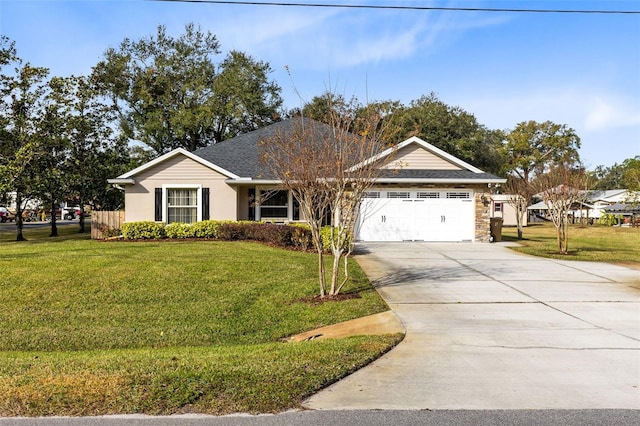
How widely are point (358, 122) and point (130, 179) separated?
1293cm

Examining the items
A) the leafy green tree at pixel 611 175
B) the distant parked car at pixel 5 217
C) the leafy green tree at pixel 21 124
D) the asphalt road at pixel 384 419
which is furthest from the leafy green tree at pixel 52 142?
the leafy green tree at pixel 611 175

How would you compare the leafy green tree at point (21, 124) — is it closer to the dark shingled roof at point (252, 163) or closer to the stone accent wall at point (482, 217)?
the dark shingled roof at point (252, 163)

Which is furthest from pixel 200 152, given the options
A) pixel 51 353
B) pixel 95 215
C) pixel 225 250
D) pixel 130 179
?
pixel 51 353

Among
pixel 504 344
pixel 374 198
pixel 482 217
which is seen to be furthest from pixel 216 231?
pixel 504 344

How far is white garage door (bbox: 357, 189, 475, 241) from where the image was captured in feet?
61.8

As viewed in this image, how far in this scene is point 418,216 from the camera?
18938 mm

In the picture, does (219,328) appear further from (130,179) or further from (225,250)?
(130,179)

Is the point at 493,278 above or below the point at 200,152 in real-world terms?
below

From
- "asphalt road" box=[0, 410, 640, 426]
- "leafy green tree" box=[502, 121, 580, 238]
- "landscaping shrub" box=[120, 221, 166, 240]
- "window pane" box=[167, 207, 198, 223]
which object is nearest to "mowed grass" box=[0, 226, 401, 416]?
"asphalt road" box=[0, 410, 640, 426]

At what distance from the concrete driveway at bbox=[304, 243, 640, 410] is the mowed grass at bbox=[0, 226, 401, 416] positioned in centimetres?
46

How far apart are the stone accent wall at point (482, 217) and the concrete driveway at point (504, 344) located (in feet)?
23.0

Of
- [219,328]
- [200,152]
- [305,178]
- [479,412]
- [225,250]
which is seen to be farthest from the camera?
[200,152]

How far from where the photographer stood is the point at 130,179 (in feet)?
61.9

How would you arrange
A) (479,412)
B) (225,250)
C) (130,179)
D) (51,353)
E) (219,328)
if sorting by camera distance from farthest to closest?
1. (130,179)
2. (225,250)
3. (219,328)
4. (51,353)
5. (479,412)
